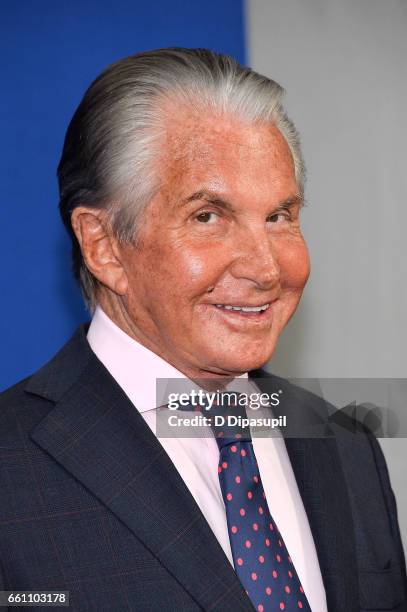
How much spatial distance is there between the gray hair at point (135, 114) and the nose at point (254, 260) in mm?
169

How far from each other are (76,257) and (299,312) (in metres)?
0.85

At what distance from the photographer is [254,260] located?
141cm

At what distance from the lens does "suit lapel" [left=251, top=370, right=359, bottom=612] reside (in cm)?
148

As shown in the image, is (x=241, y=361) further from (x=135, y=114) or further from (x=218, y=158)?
(x=135, y=114)

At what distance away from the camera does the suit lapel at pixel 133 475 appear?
4.23 feet

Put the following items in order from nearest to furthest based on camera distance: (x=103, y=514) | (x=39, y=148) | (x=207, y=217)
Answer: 1. (x=103, y=514)
2. (x=207, y=217)
3. (x=39, y=148)

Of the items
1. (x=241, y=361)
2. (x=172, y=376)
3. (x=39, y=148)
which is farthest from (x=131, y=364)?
(x=39, y=148)

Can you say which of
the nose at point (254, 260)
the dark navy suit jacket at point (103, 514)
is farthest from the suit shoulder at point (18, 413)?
the nose at point (254, 260)

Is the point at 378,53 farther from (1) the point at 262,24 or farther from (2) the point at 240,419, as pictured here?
(2) the point at 240,419

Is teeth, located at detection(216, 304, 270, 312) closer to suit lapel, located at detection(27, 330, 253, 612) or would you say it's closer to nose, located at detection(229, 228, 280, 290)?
nose, located at detection(229, 228, 280, 290)

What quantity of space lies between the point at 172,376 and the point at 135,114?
44cm

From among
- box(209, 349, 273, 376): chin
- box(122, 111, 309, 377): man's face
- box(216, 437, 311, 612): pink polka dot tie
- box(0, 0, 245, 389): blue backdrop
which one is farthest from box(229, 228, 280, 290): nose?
box(0, 0, 245, 389): blue backdrop

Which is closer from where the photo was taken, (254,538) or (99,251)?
(254,538)

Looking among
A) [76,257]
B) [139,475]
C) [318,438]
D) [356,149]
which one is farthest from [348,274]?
[139,475]
